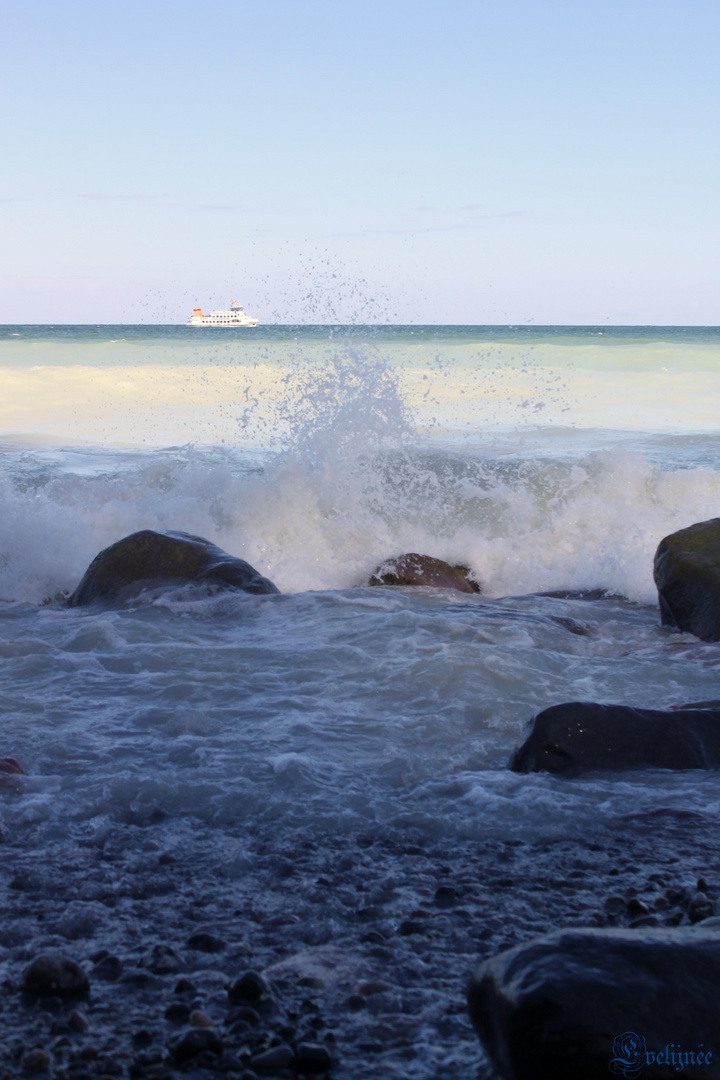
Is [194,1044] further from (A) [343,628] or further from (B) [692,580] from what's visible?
(B) [692,580]

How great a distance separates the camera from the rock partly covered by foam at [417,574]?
23.6 ft

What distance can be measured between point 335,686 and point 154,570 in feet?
7.40

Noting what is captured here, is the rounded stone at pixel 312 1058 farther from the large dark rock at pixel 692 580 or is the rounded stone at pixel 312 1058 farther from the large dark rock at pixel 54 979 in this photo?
the large dark rock at pixel 692 580

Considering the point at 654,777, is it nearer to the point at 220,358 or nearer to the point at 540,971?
the point at 540,971

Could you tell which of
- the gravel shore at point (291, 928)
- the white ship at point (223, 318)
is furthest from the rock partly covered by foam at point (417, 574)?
the white ship at point (223, 318)

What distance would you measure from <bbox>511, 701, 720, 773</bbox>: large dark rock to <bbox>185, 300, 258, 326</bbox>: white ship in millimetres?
58958

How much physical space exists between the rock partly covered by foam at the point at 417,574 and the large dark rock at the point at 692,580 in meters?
1.71

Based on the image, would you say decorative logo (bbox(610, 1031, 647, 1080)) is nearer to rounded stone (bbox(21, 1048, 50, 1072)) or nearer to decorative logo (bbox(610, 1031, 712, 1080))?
decorative logo (bbox(610, 1031, 712, 1080))

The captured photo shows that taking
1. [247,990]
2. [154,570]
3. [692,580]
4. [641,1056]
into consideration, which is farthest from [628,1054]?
[154,570]

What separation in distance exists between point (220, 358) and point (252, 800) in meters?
25.1

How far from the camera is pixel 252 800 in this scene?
3086 mm

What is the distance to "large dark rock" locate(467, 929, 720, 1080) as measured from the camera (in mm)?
1693

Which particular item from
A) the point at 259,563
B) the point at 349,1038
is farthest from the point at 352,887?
the point at 259,563

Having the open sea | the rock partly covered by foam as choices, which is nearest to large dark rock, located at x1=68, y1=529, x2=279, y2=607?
the open sea
